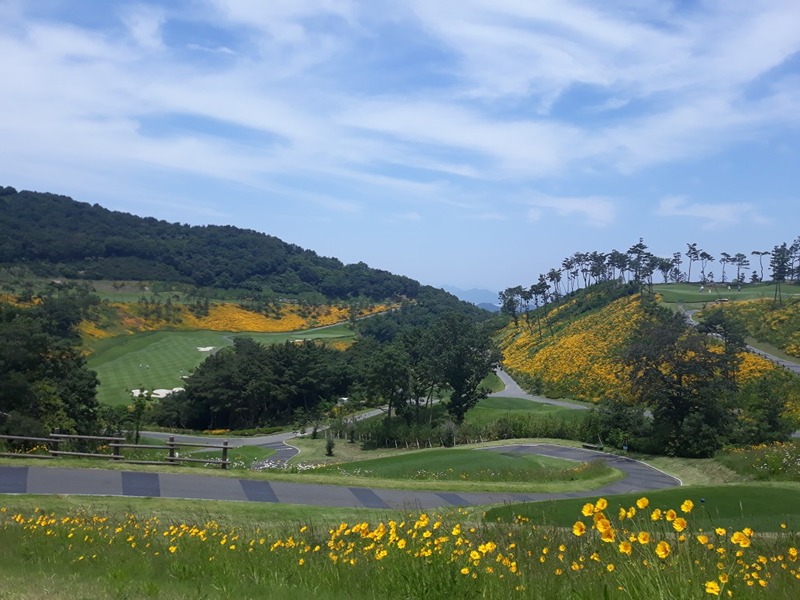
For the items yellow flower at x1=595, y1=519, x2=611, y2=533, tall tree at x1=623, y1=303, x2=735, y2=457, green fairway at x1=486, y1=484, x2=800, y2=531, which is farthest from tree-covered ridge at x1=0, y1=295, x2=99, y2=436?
yellow flower at x1=595, y1=519, x2=611, y2=533

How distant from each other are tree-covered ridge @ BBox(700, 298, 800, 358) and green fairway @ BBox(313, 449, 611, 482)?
2907cm

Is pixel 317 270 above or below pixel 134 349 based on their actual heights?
above

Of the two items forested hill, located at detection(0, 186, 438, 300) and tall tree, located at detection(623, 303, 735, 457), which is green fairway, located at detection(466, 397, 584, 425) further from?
forested hill, located at detection(0, 186, 438, 300)

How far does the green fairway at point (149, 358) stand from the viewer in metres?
76.6

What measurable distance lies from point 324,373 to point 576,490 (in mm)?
53139

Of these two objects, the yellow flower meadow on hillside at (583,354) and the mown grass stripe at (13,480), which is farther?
the yellow flower meadow on hillside at (583,354)

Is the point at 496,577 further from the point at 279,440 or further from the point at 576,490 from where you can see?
the point at 279,440

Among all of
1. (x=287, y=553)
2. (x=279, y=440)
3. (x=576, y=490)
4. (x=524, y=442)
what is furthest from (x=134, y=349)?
(x=287, y=553)

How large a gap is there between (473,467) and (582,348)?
1293 inches

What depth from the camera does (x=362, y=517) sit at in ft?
44.9

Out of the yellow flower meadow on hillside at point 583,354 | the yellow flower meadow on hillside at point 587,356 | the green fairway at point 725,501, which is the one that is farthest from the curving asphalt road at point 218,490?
the yellow flower meadow on hillside at point 583,354

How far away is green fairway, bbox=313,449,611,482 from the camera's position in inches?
925

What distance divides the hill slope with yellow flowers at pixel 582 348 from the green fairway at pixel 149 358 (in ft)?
124

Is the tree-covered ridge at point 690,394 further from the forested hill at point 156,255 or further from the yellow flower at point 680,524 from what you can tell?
the forested hill at point 156,255
